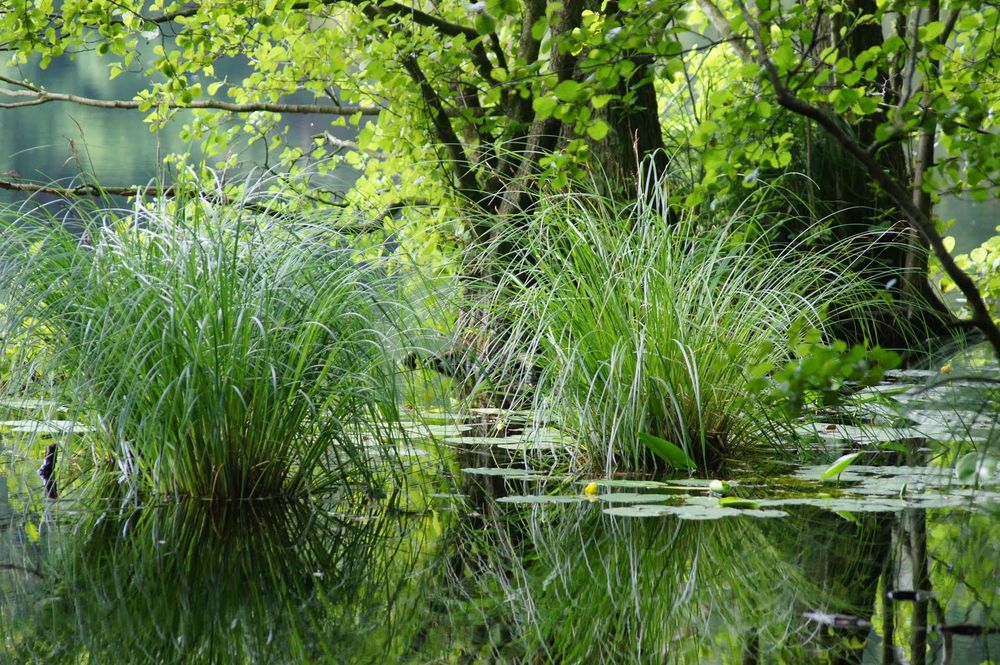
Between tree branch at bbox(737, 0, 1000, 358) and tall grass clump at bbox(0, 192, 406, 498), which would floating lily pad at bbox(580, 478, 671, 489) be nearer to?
tall grass clump at bbox(0, 192, 406, 498)

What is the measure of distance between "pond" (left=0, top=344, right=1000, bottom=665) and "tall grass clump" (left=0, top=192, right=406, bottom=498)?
0.14 m

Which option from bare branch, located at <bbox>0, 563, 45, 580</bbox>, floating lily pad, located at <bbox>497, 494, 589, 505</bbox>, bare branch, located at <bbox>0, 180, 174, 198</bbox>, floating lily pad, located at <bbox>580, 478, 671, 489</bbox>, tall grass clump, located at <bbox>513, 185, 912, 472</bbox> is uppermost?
bare branch, located at <bbox>0, 180, 174, 198</bbox>

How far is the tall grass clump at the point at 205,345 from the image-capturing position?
2.92m

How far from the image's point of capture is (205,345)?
9.61ft

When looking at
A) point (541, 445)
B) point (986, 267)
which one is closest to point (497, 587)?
point (541, 445)

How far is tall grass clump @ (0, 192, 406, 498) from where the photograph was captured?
2918 mm

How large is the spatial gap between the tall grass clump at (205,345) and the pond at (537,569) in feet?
0.45

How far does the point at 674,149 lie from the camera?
611cm

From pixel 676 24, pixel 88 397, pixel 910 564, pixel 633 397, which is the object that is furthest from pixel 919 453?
pixel 88 397

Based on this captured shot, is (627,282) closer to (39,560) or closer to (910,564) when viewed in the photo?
(910,564)

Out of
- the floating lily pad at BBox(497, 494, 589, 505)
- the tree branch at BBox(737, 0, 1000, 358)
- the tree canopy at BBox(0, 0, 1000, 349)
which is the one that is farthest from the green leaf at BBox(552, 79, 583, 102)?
the tree canopy at BBox(0, 0, 1000, 349)

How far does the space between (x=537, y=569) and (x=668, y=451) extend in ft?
3.31

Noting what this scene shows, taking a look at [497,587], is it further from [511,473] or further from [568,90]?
[511,473]

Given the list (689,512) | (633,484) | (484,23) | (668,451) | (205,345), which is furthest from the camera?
(668,451)
